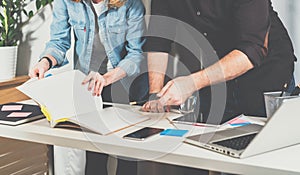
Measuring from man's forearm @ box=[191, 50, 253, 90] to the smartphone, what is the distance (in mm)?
457

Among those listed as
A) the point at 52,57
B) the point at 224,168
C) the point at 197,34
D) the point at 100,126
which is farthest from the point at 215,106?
the point at 52,57

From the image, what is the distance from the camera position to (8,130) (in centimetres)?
158

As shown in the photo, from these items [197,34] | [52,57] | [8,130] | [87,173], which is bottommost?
[87,173]

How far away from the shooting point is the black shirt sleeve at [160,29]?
199 cm

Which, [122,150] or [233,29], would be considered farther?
[233,29]

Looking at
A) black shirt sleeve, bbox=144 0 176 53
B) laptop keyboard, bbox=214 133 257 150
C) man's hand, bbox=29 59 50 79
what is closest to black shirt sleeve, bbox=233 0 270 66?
black shirt sleeve, bbox=144 0 176 53

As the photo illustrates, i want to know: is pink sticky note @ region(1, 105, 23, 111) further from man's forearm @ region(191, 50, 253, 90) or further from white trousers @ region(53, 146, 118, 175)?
man's forearm @ region(191, 50, 253, 90)

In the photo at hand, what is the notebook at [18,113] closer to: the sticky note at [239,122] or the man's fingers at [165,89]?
the man's fingers at [165,89]

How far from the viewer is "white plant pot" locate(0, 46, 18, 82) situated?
7.88 feet

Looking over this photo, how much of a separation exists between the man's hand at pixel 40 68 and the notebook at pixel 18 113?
42 cm

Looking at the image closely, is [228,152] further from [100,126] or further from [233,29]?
[233,29]

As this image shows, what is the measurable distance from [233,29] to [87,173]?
1096 mm

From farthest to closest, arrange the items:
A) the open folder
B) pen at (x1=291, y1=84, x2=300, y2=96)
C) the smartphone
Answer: pen at (x1=291, y1=84, x2=300, y2=96), the open folder, the smartphone

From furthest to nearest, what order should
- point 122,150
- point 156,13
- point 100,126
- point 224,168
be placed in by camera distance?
point 156,13 < point 100,126 < point 122,150 < point 224,168
